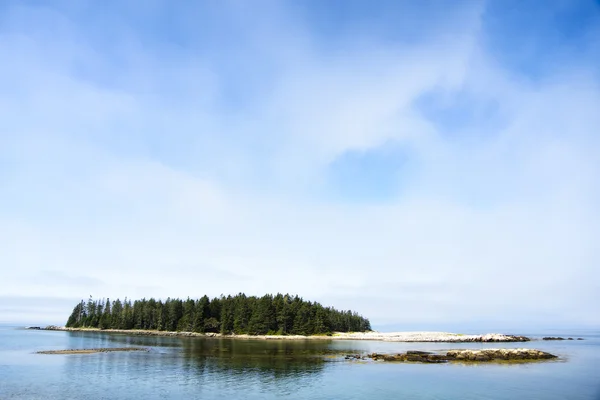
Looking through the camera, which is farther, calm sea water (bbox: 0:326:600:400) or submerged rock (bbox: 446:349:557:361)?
submerged rock (bbox: 446:349:557:361)

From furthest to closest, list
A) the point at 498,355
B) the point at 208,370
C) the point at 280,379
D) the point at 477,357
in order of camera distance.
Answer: the point at 498,355, the point at 477,357, the point at 208,370, the point at 280,379

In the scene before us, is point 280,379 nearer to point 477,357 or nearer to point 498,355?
point 477,357

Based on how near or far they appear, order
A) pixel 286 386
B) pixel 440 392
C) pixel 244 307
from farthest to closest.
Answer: pixel 244 307, pixel 286 386, pixel 440 392

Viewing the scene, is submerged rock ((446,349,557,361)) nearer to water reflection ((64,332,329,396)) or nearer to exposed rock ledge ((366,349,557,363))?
exposed rock ledge ((366,349,557,363))

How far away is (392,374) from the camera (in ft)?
211

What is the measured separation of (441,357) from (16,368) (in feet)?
259

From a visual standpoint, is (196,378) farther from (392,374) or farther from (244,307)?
(244,307)

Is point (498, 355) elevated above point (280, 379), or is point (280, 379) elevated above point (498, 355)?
point (280, 379)

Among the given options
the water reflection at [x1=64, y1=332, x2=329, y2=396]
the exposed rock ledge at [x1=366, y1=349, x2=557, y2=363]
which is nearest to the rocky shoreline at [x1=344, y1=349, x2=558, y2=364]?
the exposed rock ledge at [x1=366, y1=349, x2=557, y2=363]

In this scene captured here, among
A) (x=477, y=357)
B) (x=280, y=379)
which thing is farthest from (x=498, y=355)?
(x=280, y=379)

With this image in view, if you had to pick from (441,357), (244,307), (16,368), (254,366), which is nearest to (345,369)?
(254,366)

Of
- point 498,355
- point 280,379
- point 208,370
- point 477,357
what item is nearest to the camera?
point 280,379

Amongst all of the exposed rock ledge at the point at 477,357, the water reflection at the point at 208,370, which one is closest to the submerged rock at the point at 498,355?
the exposed rock ledge at the point at 477,357

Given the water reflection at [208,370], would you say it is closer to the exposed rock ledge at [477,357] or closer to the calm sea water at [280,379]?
the calm sea water at [280,379]
